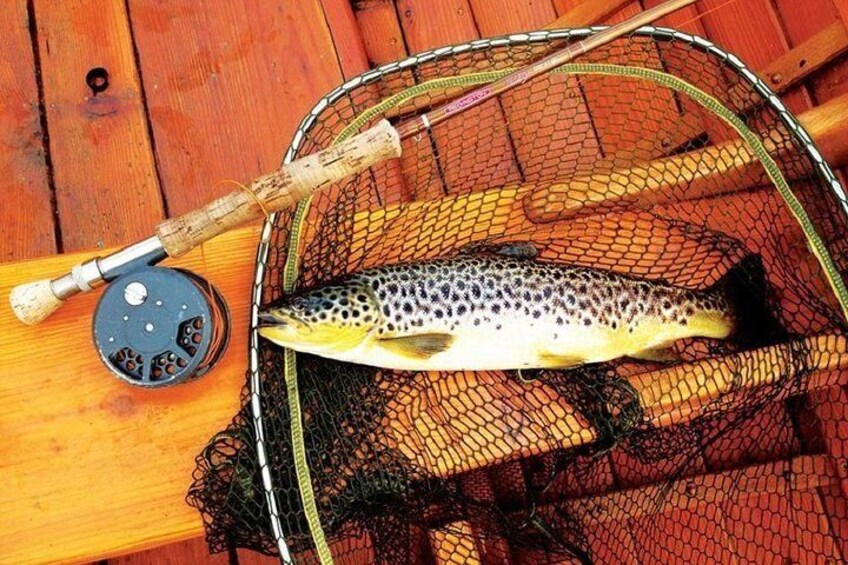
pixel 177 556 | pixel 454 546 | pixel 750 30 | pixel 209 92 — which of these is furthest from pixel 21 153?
pixel 750 30

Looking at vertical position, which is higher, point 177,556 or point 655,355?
point 655,355

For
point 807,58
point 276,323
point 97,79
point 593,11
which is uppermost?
point 97,79

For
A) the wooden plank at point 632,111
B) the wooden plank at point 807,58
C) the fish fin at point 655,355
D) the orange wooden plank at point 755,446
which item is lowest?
the orange wooden plank at point 755,446

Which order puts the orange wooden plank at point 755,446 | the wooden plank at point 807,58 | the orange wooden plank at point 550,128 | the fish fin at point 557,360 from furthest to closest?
the orange wooden plank at point 550,128
the orange wooden plank at point 755,446
the wooden plank at point 807,58
the fish fin at point 557,360

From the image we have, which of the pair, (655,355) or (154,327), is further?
(655,355)

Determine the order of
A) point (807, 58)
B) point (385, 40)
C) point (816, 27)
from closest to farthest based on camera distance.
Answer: point (807, 58) → point (816, 27) → point (385, 40)

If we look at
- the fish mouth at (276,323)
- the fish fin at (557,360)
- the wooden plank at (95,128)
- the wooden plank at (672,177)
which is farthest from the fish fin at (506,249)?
the wooden plank at (95,128)

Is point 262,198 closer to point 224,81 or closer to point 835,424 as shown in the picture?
point 224,81

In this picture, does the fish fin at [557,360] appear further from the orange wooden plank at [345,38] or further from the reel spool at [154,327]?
the orange wooden plank at [345,38]
